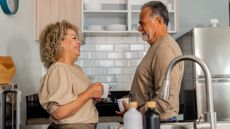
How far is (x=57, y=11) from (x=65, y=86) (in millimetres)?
2017

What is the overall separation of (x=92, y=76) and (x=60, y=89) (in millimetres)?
2247

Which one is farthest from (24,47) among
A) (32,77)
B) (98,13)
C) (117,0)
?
(117,0)

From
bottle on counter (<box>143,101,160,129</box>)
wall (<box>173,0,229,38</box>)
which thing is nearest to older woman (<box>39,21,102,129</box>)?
bottle on counter (<box>143,101,160,129</box>)

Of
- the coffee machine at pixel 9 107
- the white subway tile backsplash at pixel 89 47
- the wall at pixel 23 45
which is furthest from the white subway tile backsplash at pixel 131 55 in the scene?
the coffee machine at pixel 9 107

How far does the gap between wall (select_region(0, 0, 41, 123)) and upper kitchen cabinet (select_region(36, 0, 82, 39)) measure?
89 mm

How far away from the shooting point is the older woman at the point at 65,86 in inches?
62.2

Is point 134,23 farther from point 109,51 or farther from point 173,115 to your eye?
point 173,115

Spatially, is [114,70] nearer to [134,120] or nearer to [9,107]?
[9,107]

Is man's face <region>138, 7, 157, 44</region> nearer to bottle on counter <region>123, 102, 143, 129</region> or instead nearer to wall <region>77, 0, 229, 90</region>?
bottle on counter <region>123, 102, 143, 129</region>

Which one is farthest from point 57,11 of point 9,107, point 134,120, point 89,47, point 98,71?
point 134,120

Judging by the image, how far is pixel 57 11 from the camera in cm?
347

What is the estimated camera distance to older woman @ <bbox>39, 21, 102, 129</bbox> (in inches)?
62.2

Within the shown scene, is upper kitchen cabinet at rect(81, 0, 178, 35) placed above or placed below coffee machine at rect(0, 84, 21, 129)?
above

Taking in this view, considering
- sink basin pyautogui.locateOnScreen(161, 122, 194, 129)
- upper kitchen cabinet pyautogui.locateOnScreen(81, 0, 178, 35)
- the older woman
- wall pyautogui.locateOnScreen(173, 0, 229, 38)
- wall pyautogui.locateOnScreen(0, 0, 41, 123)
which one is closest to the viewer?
sink basin pyautogui.locateOnScreen(161, 122, 194, 129)
